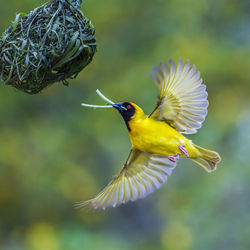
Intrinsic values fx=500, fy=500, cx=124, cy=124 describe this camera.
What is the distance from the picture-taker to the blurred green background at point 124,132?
6.28m

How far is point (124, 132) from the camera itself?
21.5 feet

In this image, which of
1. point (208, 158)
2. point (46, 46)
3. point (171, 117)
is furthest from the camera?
point (208, 158)

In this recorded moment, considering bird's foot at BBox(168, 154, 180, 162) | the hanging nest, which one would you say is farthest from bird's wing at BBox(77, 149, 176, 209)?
the hanging nest

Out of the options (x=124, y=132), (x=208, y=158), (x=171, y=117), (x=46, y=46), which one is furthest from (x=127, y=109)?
(x=124, y=132)

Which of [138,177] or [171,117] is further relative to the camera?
[138,177]

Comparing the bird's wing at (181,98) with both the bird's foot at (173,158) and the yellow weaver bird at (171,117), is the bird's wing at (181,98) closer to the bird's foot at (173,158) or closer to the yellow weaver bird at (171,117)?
the yellow weaver bird at (171,117)

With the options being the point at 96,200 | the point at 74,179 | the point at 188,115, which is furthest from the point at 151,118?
the point at 74,179

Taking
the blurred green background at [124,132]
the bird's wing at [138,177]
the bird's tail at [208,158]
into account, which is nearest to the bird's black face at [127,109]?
the bird's wing at [138,177]

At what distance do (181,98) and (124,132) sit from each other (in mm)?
3743

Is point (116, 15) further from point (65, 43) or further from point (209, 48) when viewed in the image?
point (65, 43)

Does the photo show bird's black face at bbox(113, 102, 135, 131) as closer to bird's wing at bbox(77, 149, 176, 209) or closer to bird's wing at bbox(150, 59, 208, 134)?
bird's wing at bbox(150, 59, 208, 134)

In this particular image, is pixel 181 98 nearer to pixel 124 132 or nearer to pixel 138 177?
pixel 138 177

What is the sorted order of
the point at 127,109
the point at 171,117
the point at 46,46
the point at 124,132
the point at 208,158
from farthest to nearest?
1. the point at 124,132
2. the point at 208,158
3. the point at 171,117
4. the point at 127,109
5. the point at 46,46

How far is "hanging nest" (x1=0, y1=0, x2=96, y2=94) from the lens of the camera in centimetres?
246
